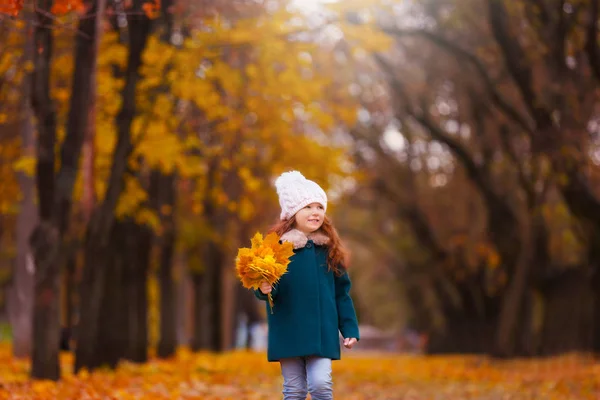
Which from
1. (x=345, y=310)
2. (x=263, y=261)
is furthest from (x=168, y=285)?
(x=263, y=261)

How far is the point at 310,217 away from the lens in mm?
6191

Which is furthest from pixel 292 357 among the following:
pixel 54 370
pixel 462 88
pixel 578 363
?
pixel 462 88

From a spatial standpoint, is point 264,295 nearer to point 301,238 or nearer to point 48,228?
point 301,238

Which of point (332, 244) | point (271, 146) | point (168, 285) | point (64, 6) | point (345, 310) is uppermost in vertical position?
point (271, 146)

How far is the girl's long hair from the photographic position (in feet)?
20.3

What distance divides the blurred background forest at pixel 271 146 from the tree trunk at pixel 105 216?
26 mm

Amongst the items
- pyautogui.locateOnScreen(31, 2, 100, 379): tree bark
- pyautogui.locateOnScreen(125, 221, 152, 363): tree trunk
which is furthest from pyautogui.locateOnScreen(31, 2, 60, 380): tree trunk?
pyautogui.locateOnScreen(125, 221, 152, 363): tree trunk

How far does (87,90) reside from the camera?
37.8ft

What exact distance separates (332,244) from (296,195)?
39 centimetres

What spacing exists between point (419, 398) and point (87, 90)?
5517mm

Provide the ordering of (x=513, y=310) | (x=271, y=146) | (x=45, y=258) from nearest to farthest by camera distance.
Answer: (x=45, y=258) → (x=271, y=146) → (x=513, y=310)

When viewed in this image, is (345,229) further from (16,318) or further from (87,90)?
(87,90)

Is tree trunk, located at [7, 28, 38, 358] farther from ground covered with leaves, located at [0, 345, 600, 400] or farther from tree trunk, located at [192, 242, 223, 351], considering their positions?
tree trunk, located at [192, 242, 223, 351]

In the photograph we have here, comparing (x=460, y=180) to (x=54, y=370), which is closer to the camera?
(x=54, y=370)
